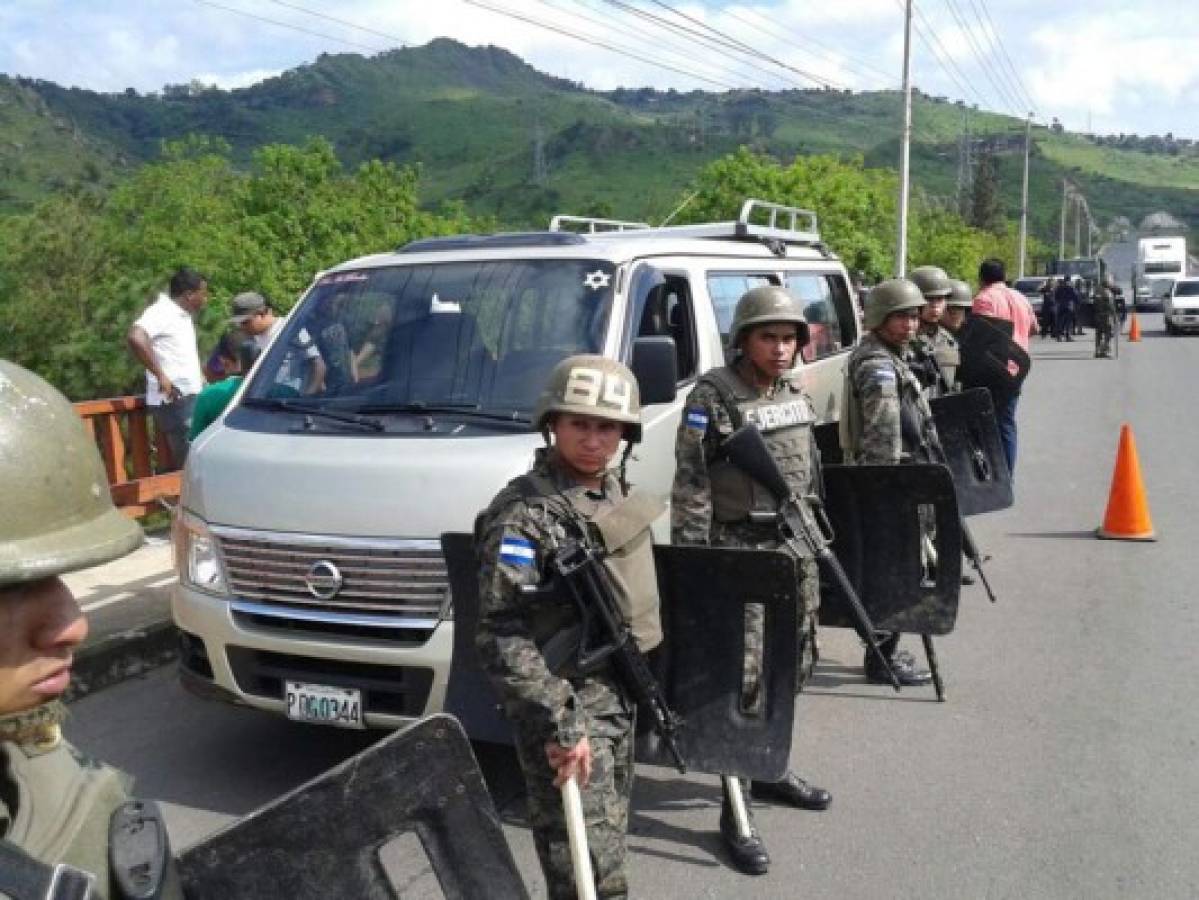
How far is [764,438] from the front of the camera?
4480 millimetres

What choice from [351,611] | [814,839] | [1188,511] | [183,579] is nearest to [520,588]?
[351,611]

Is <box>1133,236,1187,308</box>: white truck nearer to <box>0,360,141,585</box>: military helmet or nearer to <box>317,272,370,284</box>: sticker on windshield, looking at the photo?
<box>317,272,370,284</box>: sticker on windshield

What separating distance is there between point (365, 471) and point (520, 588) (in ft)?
5.23

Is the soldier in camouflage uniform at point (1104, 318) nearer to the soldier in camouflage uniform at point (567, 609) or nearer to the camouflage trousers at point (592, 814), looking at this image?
the soldier in camouflage uniform at point (567, 609)

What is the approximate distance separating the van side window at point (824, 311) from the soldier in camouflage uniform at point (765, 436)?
8.22ft

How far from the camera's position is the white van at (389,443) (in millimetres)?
4266

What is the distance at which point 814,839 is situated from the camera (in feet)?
13.8

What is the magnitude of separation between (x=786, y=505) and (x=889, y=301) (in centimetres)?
186

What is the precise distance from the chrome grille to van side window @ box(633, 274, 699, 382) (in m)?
1.59

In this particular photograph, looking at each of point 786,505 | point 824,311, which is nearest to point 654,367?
point 786,505

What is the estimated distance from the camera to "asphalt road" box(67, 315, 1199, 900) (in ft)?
13.0

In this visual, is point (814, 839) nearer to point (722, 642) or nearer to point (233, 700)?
point (722, 642)

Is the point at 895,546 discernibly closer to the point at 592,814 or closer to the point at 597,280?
the point at 597,280

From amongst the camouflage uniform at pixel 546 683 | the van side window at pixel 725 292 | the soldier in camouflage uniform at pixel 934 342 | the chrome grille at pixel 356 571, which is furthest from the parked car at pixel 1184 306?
the camouflage uniform at pixel 546 683
